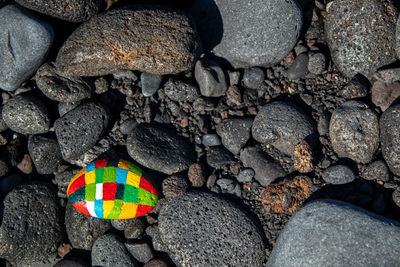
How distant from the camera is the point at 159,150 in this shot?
3.22 m

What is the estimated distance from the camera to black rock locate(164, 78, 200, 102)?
3316 millimetres

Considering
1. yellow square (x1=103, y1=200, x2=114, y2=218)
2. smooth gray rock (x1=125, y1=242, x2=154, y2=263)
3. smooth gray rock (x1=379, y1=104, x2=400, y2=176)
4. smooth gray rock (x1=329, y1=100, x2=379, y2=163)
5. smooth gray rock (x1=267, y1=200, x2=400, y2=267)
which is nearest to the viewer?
smooth gray rock (x1=267, y1=200, x2=400, y2=267)

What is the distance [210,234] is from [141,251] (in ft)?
2.43

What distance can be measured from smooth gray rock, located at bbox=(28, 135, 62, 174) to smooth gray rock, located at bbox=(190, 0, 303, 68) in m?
1.94

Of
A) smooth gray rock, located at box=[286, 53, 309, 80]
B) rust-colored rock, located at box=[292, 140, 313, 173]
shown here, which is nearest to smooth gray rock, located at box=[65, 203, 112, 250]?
rust-colored rock, located at box=[292, 140, 313, 173]

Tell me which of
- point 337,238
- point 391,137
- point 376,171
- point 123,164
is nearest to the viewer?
point 337,238

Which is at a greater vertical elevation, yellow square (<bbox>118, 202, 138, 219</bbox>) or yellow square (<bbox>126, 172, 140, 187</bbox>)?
yellow square (<bbox>126, 172, 140, 187</bbox>)

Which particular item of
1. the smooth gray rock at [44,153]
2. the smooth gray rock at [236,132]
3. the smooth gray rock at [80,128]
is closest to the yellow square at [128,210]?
the smooth gray rock at [80,128]

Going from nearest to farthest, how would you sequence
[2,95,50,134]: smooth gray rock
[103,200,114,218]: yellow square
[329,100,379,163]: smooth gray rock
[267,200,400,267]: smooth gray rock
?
[267,200,400,267]: smooth gray rock < [329,100,379,163]: smooth gray rock < [103,200,114,218]: yellow square < [2,95,50,134]: smooth gray rock

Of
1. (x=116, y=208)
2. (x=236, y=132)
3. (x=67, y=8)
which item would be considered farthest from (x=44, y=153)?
(x=236, y=132)

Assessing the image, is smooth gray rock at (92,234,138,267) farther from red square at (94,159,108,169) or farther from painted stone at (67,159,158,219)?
red square at (94,159,108,169)

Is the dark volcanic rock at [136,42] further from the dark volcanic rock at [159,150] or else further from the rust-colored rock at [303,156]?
the rust-colored rock at [303,156]

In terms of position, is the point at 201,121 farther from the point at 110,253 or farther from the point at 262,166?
the point at 110,253

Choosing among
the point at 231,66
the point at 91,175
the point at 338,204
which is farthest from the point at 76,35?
the point at 338,204
